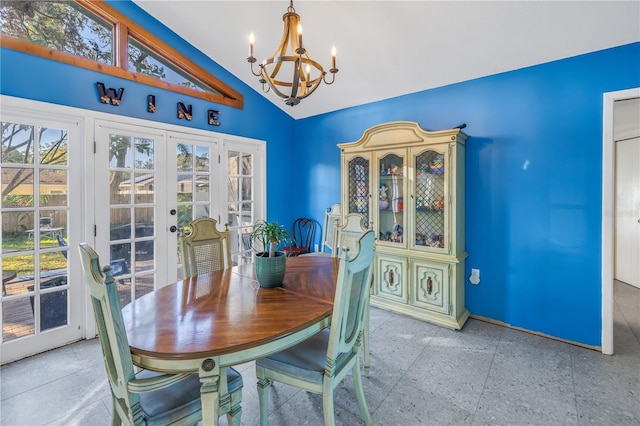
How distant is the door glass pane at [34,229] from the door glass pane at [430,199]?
3.21 metres

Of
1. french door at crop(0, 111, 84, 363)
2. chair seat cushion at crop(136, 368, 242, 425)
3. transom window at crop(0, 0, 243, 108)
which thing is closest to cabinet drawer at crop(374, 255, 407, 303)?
chair seat cushion at crop(136, 368, 242, 425)

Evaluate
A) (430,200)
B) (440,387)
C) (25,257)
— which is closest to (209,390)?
(440,387)

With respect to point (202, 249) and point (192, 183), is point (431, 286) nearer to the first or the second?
point (202, 249)

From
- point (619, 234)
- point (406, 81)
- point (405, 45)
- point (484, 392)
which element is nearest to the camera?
point (484, 392)

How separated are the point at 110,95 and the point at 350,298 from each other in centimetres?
278

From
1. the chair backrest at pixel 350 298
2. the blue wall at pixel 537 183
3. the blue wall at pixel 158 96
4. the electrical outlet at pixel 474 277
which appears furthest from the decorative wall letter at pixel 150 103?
the electrical outlet at pixel 474 277

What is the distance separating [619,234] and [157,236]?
5.97 metres

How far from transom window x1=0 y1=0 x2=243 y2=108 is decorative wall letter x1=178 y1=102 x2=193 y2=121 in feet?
0.52

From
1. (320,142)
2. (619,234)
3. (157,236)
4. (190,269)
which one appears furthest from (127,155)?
(619,234)

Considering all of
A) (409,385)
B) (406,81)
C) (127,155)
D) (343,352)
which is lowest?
(409,385)

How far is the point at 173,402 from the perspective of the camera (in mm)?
1223

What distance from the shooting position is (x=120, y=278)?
2.86 metres

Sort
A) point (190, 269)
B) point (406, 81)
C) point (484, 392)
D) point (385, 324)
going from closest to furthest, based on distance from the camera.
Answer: point (484, 392), point (190, 269), point (385, 324), point (406, 81)

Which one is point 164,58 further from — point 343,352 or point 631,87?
point 631,87
